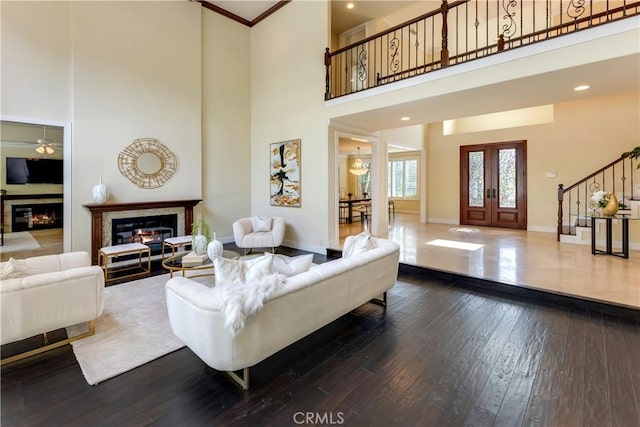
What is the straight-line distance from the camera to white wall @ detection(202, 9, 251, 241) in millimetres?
6789

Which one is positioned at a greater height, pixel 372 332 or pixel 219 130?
pixel 219 130

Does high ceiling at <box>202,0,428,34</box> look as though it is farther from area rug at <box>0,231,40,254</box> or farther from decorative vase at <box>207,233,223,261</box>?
area rug at <box>0,231,40,254</box>

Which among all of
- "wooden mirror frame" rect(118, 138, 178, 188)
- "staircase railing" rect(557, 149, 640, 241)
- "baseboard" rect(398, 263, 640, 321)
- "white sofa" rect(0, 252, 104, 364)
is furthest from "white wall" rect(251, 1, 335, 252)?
"staircase railing" rect(557, 149, 640, 241)

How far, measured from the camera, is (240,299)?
185cm

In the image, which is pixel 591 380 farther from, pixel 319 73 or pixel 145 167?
pixel 145 167

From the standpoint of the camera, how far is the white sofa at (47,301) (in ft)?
7.33

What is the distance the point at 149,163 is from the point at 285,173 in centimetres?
274

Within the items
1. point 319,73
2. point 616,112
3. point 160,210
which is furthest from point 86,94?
point 616,112

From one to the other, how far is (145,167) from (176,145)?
2.55 ft

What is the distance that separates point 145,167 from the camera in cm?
581

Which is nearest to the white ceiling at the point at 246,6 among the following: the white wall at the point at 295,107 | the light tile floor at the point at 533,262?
the white wall at the point at 295,107

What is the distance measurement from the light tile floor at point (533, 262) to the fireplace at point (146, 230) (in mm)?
3787

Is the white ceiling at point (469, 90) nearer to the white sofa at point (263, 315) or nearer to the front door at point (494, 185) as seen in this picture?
the white sofa at point (263, 315)

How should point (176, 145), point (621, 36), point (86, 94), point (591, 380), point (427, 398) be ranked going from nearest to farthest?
point (427, 398), point (591, 380), point (621, 36), point (86, 94), point (176, 145)
